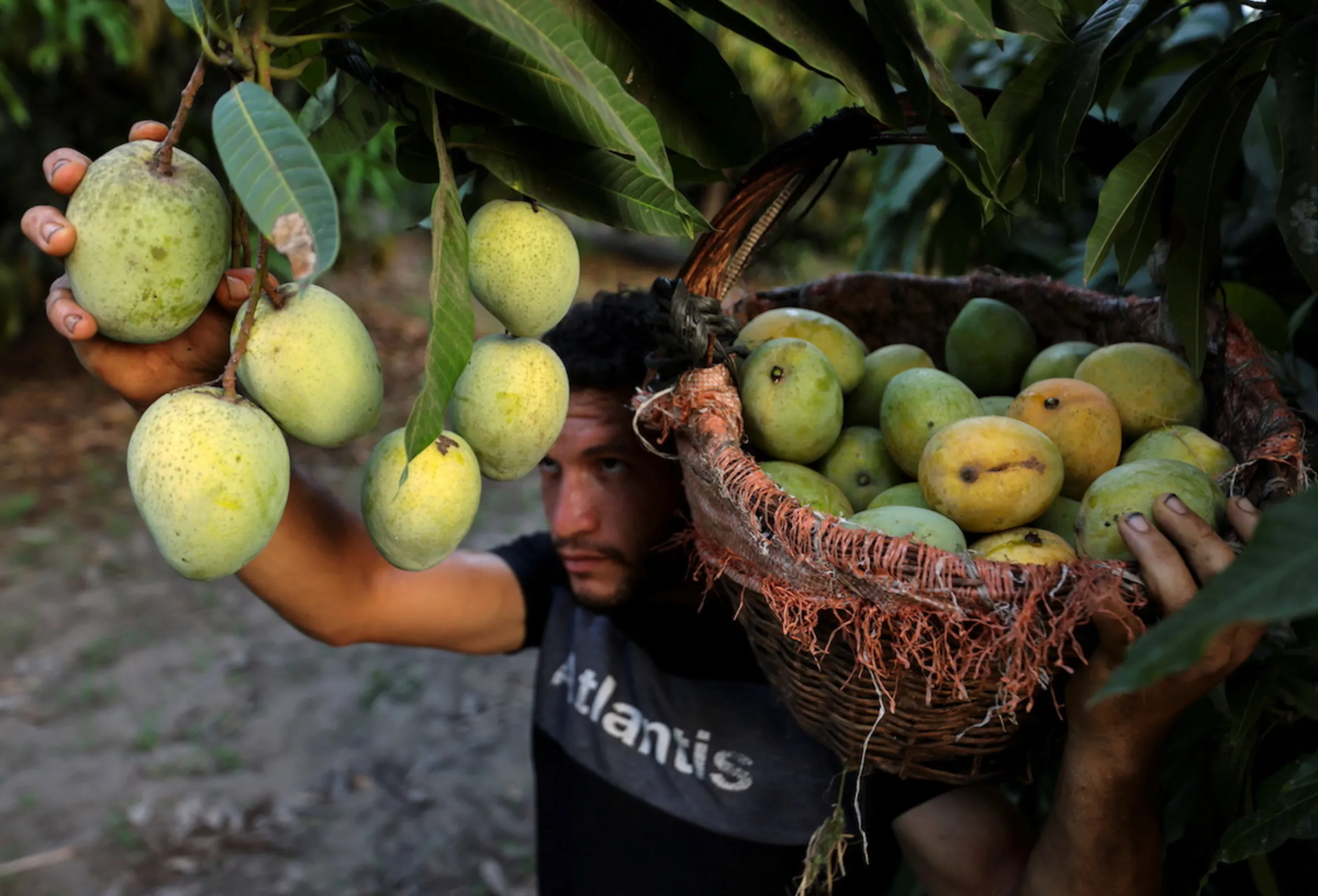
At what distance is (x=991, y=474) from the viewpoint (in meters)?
0.86

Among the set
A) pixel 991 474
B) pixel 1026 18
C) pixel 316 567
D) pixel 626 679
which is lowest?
pixel 626 679

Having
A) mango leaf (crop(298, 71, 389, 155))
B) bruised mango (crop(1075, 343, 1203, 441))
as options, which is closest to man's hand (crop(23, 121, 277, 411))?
mango leaf (crop(298, 71, 389, 155))

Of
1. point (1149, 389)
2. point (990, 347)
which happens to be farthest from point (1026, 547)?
point (990, 347)

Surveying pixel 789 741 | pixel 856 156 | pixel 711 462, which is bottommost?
pixel 856 156

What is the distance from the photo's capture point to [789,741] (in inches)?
50.1

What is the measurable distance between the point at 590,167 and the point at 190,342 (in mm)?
339

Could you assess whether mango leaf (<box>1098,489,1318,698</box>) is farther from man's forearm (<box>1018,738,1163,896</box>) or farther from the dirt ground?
the dirt ground

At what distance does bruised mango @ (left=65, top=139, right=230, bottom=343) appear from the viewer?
57cm

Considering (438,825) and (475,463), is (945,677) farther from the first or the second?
(438,825)

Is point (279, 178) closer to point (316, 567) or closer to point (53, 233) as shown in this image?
point (53, 233)

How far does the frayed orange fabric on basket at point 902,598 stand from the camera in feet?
2.37

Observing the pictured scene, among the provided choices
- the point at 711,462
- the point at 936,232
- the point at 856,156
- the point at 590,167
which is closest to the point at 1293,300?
the point at 936,232

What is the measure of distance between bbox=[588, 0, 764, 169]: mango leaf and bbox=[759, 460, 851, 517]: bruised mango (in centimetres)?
31

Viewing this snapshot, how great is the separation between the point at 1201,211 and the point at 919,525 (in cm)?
40
